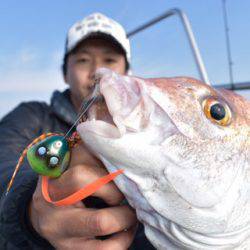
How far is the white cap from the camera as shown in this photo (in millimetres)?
2670

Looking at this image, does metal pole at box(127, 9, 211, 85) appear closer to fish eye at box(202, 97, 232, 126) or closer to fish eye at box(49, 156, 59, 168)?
fish eye at box(202, 97, 232, 126)

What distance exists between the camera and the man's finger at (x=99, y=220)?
2.83 feet

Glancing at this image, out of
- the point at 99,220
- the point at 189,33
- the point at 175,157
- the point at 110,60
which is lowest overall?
the point at 99,220

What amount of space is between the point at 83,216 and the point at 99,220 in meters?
0.05

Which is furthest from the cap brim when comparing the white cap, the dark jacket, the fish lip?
the fish lip

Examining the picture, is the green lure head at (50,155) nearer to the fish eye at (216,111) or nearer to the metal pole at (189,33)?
the fish eye at (216,111)

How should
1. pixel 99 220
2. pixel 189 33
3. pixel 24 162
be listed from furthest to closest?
pixel 189 33 → pixel 24 162 → pixel 99 220

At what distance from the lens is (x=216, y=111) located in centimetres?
87

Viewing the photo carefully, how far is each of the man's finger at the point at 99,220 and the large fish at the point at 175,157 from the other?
0.06 metres

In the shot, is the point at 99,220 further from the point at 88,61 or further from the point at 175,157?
the point at 88,61

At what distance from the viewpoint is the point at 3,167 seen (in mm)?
1481

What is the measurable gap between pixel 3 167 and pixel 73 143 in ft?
2.42

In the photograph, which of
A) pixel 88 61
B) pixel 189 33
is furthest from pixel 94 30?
pixel 189 33

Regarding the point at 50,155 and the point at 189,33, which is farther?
the point at 189,33
